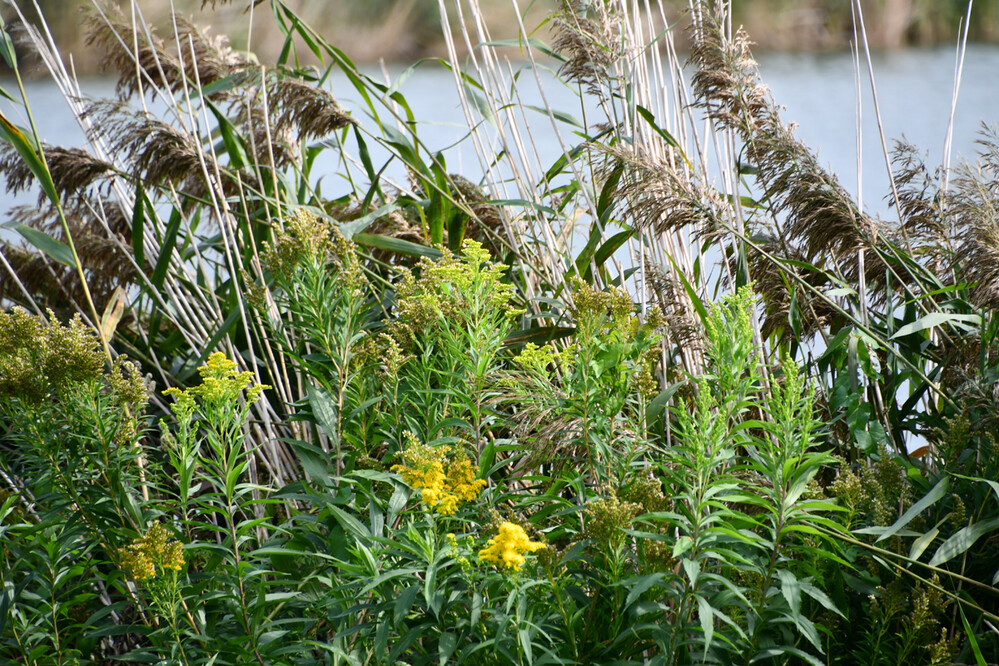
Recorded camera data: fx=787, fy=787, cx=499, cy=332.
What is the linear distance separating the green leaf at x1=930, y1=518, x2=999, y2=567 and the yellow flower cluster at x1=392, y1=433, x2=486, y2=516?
0.68 m

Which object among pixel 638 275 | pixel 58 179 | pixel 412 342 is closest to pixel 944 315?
pixel 638 275

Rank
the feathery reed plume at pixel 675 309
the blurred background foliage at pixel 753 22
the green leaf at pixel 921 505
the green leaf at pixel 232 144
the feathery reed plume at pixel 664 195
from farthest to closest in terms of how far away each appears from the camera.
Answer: the blurred background foliage at pixel 753 22
the green leaf at pixel 232 144
the feathery reed plume at pixel 675 309
the feathery reed plume at pixel 664 195
the green leaf at pixel 921 505

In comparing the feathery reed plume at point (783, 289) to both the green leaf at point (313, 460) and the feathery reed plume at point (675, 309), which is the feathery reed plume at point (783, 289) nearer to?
the feathery reed plume at point (675, 309)

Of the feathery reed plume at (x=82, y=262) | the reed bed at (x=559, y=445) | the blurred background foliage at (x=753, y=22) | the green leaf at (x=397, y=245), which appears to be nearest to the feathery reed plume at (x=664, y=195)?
the reed bed at (x=559, y=445)

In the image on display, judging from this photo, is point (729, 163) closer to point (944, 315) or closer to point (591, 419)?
point (944, 315)

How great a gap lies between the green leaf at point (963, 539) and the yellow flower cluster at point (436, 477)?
679 millimetres

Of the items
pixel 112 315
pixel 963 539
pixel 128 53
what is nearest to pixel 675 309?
pixel 963 539

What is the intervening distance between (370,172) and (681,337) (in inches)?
36.6

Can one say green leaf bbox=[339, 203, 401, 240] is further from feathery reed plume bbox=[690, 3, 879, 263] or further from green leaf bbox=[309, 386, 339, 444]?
feathery reed plume bbox=[690, 3, 879, 263]

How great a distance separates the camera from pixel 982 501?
3.87ft

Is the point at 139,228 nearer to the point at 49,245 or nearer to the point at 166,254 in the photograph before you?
the point at 166,254

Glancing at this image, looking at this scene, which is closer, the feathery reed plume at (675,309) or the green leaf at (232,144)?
the feathery reed plume at (675,309)

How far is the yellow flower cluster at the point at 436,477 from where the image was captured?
2.82 feet

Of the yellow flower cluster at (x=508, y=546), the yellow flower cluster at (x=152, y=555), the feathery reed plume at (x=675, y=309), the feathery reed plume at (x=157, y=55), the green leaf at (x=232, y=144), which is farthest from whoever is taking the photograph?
the feathery reed plume at (x=157, y=55)
